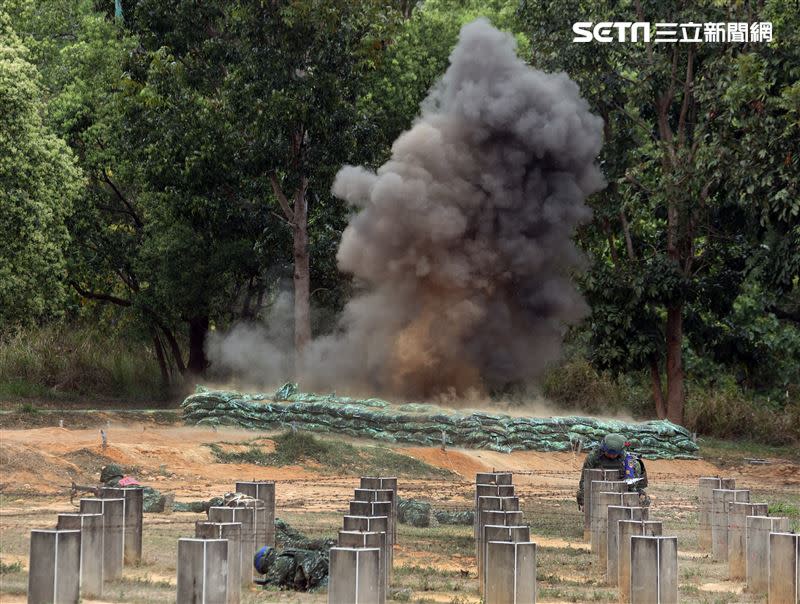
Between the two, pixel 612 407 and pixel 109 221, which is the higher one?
pixel 109 221

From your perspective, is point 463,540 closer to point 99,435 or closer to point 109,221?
point 99,435

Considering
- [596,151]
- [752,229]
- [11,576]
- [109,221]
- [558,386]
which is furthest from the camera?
[109,221]

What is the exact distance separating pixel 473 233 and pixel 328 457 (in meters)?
8.67

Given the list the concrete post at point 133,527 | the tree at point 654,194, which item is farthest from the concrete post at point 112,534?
the tree at point 654,194

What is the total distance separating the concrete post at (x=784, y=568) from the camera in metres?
11.1

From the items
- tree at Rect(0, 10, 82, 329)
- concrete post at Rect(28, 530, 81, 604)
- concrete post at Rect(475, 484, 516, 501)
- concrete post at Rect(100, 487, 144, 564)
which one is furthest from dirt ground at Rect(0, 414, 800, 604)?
tree at Rect(0, 10, 82, 329)

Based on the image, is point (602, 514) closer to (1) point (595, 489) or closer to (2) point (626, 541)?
(1) point (595, 489)

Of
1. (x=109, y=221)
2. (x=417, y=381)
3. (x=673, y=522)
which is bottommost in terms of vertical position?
(x=673, y=522)

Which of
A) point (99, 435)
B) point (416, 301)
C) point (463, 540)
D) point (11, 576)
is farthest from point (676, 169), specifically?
point (11, 576)

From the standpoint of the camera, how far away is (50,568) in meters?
9.80

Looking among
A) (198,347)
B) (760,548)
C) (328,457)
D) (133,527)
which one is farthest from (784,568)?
(198,347)

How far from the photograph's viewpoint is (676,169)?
30703 mm

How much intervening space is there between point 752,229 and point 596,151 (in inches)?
188

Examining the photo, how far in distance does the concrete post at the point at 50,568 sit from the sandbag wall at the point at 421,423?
1671 centimetres
